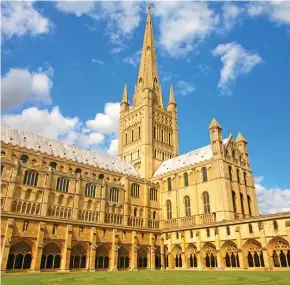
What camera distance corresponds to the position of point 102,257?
4634cm

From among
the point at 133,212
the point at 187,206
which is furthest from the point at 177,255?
Answer: the point at 133,212

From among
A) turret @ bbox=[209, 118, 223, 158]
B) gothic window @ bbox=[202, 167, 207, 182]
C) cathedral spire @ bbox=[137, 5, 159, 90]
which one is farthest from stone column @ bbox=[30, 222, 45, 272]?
cathedral spire @ bbox=[137, 5, 159, 90]

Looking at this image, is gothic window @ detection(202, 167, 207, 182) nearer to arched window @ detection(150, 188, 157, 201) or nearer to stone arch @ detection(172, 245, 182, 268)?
arched window @ detection(150, 188, 157, 201)

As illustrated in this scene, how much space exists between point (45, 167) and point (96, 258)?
17396 millimetres

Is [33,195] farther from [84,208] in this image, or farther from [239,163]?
[239,163]

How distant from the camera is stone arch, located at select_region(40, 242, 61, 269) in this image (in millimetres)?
40094

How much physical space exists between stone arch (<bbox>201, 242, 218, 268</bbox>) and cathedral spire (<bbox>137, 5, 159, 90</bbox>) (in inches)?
1839

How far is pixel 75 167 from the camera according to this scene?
54000 mm

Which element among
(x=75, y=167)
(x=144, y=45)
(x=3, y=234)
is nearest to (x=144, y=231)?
(x=75, y=167)

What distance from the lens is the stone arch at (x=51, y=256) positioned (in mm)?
40094

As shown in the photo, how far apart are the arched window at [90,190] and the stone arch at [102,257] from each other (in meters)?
9.26

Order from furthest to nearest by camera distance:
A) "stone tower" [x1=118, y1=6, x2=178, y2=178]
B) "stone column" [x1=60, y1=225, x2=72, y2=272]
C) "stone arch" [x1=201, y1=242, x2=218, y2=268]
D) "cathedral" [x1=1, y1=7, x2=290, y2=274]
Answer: "stone tower" [x1=118, y1=6, x2=178, y2=178] → "stone arch" [x1=201, y1=242, x2=218, y2=268] → "stone column" [x1=60, y1=225, x2=72, y2=272] → "cathedral" [x1=1, y1=7, x2=290, y2=274]

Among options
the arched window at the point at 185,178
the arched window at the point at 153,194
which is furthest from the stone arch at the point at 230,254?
the arched window at the point at 153,194

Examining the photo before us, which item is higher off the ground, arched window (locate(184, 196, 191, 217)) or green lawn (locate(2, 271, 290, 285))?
arched window (locate(184, 196, 191, 217))
